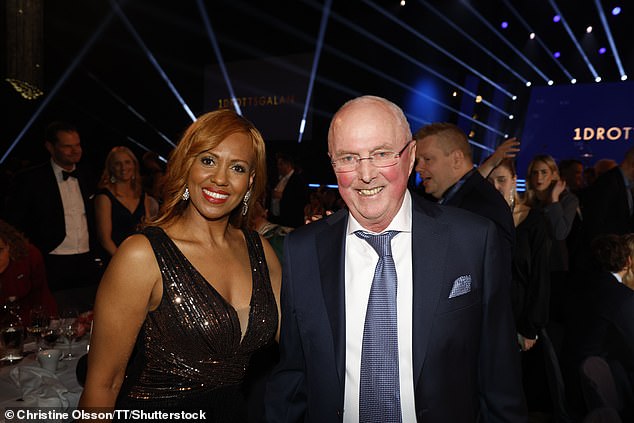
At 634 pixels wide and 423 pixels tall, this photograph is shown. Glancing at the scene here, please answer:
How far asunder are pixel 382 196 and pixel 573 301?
206 centimetres

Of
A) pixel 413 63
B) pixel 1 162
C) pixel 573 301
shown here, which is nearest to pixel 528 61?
pixel 413 63

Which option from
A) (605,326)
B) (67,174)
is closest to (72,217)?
(67,174)

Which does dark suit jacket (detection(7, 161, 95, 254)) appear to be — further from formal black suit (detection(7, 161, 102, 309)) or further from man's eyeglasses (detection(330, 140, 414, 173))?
man's eyeglasses (detection(330, 140, 414, 173))

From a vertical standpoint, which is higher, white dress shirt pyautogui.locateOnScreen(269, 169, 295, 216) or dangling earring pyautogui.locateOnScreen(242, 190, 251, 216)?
white dress shirt pyautogui.locateOnScreen(269, 169, 295, 216)

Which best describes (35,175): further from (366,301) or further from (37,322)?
(366,301)

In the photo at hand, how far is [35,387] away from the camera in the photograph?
1993mm

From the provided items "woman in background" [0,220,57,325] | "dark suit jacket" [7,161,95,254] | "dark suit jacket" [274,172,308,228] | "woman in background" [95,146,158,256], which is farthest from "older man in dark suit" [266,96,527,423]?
"dark suit jacket" [274,172,308,228]

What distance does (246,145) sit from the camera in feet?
6.14

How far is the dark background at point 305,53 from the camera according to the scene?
27.6 feet

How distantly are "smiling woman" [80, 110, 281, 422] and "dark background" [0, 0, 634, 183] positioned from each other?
22.0 feet

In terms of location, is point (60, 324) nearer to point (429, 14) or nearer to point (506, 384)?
point (506, 384)

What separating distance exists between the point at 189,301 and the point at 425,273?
0.86m

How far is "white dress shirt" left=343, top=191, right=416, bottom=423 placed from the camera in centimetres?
144

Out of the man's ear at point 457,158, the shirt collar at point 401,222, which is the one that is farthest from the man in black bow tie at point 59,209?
the shirt collar at point 401,222
